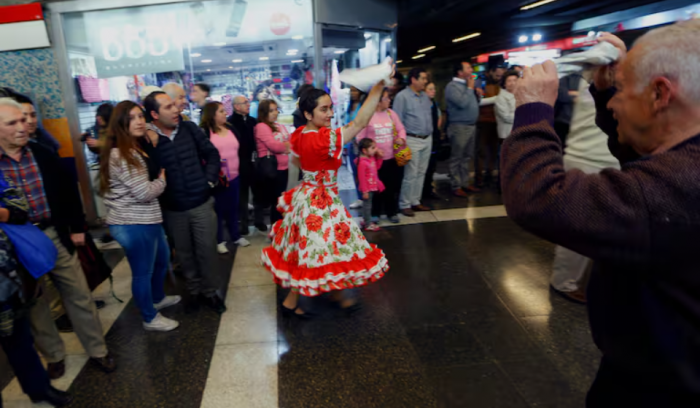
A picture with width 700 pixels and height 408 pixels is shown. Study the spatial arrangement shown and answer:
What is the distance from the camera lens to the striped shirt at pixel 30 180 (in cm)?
238

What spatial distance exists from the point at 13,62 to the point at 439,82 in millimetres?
21662

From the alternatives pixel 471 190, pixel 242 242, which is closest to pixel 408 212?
pixel 471 190

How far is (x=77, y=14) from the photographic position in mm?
5676

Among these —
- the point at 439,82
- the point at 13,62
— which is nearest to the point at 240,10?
the point at 13,62

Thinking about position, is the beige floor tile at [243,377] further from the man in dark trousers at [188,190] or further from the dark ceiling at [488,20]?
the dark ceiling at [488,20]

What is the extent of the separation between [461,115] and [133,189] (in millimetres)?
4928

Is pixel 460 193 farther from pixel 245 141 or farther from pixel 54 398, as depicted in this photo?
pixel 54 398

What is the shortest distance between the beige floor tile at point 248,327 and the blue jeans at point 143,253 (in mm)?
547

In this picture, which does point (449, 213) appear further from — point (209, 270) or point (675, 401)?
point (675, 401)

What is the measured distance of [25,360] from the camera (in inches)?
92.1

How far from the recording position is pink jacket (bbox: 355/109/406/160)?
5207 millimetres

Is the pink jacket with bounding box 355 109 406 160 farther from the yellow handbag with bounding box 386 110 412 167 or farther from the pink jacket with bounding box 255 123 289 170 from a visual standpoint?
the pink jacket with bounding box 255 123 289 170

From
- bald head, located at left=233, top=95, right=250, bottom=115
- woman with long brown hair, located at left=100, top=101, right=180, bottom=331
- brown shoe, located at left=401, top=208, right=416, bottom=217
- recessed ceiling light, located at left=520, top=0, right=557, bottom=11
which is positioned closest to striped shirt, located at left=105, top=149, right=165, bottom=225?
woman with long brown hair, located at left=100, top=101, right=180, bottom=331

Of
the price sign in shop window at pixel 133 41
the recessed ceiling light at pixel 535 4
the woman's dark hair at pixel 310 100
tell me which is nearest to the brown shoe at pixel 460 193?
the woman's dark hair at pixel 310 100
